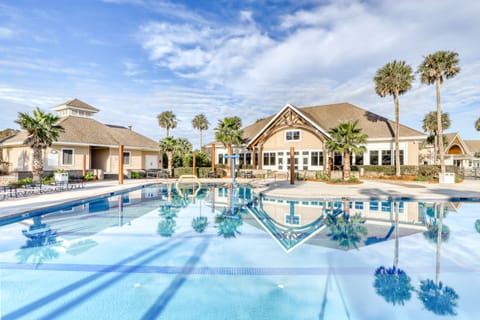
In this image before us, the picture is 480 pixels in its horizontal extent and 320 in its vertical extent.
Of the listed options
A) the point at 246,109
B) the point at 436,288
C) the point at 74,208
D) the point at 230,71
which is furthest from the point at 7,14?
the point at 246,109

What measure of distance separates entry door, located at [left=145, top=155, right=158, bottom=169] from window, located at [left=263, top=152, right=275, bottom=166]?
1370 cm

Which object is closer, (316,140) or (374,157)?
(374,157)

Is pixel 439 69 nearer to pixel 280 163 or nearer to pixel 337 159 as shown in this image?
pixel 337 159

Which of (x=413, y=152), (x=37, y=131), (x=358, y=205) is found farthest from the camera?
(x=413, y=152)

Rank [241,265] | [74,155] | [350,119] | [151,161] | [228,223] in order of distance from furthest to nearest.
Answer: [151,161] < [350,119] < [74,155] < [228,223] < [241,265]

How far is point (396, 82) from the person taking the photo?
2430 centimetres

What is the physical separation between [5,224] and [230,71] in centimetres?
2261

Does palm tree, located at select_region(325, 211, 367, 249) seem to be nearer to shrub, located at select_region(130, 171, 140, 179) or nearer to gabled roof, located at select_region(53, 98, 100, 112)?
shrub, located at select_region(130, 171, 140, 179)

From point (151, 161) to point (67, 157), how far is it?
915 cm

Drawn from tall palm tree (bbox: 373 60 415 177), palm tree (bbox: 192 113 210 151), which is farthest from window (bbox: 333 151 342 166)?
palm tree (bbox: 192 113 210 151)

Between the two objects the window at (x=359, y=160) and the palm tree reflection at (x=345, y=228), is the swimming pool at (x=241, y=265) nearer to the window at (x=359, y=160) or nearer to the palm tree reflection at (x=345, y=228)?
the palm tree reflection at (x=345, y=228)

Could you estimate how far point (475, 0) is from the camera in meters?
16.6

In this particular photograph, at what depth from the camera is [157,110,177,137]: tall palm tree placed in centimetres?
4550

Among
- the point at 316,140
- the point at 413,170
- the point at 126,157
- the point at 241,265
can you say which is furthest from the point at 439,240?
the point at 126,157
